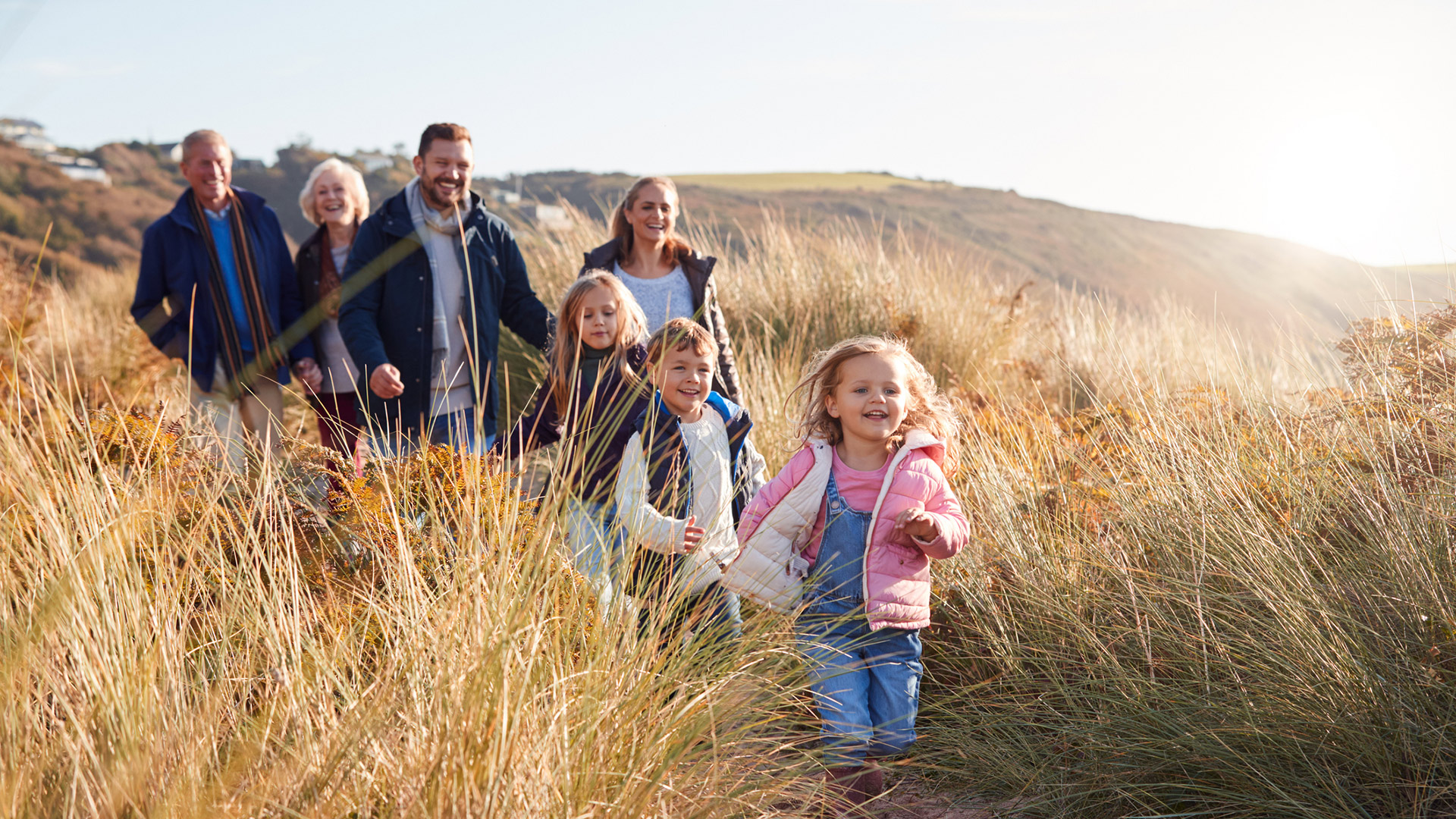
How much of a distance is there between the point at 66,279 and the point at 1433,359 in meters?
21.0

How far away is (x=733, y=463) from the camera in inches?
124

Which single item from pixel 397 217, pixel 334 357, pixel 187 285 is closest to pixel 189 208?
pixel 187 285

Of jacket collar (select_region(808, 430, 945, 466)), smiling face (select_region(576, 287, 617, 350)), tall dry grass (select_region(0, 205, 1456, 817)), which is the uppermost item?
smiling face (select_region(576, 287, 617, 350))

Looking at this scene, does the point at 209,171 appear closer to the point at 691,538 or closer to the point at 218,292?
the point at 218,292

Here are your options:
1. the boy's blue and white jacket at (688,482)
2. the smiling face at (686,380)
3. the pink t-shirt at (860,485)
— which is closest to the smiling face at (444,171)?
the smiling face at (686,380)

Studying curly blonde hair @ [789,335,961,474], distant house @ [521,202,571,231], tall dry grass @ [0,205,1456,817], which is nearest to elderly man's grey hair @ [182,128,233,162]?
tall dry grass @ [0,205,1456,817]

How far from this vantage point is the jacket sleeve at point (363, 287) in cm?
409

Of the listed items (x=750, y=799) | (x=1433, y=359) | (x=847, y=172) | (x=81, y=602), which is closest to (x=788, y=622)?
(x=750, y=799)

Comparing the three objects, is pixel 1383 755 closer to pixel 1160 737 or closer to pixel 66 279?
pixel 1160 737

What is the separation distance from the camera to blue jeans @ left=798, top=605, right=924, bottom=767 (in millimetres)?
2561

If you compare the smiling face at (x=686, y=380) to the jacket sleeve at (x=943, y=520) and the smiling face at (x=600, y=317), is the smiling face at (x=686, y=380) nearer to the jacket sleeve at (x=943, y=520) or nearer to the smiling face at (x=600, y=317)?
the smiling face at (x=600, y=317)

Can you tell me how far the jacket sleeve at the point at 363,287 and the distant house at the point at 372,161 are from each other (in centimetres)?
4893

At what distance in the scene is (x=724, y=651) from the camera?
2.45 m

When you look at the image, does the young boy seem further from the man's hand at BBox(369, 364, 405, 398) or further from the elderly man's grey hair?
the elderly man's grey hair
